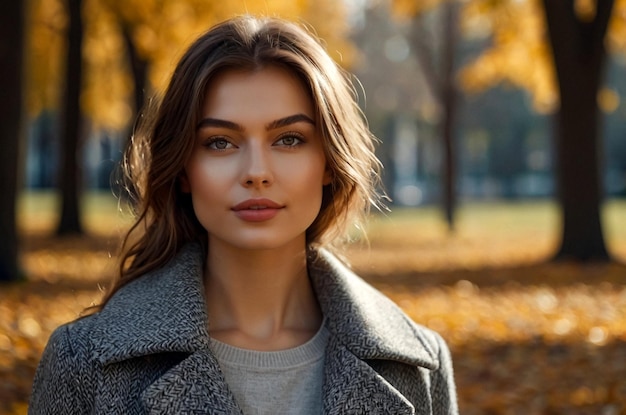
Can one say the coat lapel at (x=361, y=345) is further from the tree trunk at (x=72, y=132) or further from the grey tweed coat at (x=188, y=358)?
the tree trunk at (x=72, y=132)

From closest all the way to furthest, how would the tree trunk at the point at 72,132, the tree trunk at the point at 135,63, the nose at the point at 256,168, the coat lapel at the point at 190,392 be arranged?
the coat lapel at the point at 190,392 < the nose at the point at 256,168 < the tree trunk at the point at 72,132 < the tree trunk at the point at 135,63

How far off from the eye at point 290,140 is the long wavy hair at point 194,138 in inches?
2.3

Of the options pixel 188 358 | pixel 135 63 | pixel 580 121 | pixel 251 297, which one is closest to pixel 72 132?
pixel 135 63

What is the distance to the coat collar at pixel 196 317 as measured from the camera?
225cm

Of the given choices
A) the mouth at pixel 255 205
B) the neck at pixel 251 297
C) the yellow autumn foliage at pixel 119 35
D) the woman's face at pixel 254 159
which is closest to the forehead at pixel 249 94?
the woman's face at pixel 254 159

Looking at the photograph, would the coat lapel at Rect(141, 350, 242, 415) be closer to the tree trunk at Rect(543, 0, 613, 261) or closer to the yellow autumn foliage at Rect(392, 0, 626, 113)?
the tree trunk at Rect(543, 0, 613, 261)

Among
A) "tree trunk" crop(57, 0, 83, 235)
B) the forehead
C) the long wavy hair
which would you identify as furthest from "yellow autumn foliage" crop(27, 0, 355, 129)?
the forehead

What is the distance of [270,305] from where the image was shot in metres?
2.52

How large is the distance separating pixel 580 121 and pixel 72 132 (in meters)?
9.10

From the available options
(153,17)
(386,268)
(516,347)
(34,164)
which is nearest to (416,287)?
(386,268)

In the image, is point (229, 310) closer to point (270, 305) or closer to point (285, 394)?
point (270, 305)

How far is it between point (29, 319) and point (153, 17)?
369 inches

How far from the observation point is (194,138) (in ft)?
7.77

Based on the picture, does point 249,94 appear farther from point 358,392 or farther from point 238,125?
point 358,392
